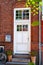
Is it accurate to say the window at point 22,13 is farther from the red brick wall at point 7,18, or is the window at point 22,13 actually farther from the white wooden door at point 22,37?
the red brick wall at point 7,18

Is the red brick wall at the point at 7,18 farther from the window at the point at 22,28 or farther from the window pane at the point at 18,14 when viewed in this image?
the window at the point at 22,28

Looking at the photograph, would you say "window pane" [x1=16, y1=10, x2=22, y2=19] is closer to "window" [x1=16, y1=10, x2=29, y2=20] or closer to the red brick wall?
"window" [x1=16, y1=10, x2=29, y2=20]

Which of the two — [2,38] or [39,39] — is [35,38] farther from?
[2,38]

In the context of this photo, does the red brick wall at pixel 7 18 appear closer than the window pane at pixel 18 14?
Yes

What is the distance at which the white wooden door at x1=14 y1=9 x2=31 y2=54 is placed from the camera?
356 inches

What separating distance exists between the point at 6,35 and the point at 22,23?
3.51 feet

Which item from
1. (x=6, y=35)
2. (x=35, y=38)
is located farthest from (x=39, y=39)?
(x=6, y=35)

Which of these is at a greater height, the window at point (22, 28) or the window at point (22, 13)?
the window at point (22, 13)

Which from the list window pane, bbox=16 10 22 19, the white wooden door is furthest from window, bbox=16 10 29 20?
the white wooden door

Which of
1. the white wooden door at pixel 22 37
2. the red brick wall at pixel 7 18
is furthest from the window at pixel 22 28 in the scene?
the red brick wall at pixel 7 18

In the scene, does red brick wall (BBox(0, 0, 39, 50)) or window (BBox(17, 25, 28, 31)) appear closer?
red brick wall (BBox(0, 0, 39, 50))

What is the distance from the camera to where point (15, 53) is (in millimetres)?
9055

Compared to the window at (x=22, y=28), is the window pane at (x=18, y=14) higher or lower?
higher

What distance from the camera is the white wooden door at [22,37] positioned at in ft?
29.7
